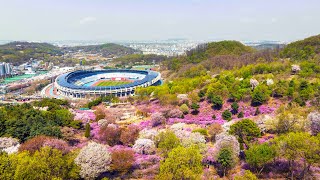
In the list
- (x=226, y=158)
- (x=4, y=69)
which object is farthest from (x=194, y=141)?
(x=4, y=69)

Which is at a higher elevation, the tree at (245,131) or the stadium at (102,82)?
the tree at (245,131)

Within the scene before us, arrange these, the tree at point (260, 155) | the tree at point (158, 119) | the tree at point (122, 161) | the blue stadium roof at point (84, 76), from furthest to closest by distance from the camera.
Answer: the blue stadium roof at point (84, 76) < the tree at point (158, 119) < the tree at point (122, 161) < the tree at point (260, 155)

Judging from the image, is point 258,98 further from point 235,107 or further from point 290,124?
point 290,124

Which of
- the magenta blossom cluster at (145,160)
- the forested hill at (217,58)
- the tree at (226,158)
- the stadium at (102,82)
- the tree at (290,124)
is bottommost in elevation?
the stadium at (102,82)

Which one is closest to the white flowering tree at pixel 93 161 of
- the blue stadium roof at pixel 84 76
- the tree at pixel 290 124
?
the tree at pixel 290 124

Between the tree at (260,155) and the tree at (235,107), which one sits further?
the tree at (235,107)

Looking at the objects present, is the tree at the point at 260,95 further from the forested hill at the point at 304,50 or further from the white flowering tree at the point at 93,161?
the forested hill at the point at 304,50
